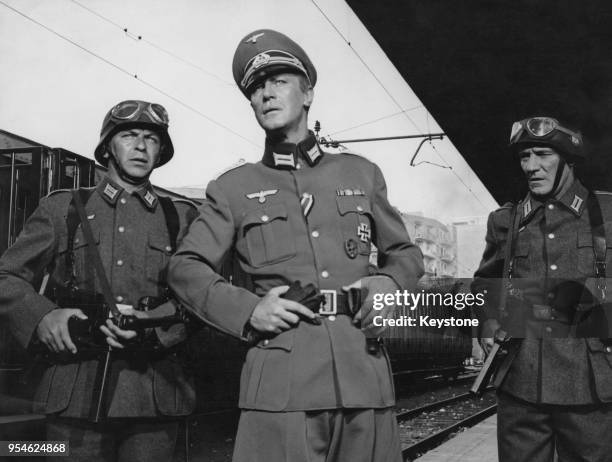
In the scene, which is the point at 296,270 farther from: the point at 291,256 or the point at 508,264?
the point at 508,264

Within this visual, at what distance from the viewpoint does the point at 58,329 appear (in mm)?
2539

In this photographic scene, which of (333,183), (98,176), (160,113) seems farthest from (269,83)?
(98,176)

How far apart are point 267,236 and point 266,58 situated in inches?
24.7

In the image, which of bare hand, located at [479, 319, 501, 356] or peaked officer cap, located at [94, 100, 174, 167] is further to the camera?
bare hand, located at [479, 319, 501, 356]

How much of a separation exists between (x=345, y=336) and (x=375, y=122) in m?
3.79

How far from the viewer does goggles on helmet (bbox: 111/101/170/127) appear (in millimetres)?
2859

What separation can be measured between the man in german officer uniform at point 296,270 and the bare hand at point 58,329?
0.68 meters

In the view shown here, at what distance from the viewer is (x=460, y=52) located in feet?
16.0

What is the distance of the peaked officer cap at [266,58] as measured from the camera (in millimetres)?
2291

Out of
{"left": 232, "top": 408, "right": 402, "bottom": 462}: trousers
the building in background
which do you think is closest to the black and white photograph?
{"left": 232, "top": 408, "right": 402, "bottom": 462}: trousers

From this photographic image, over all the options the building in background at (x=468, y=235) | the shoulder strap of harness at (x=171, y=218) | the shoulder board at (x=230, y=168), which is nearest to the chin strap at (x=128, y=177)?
the shoulder strap of harness at (x=171, y=218)

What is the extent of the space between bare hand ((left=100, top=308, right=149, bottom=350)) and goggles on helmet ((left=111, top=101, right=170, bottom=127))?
843 mm

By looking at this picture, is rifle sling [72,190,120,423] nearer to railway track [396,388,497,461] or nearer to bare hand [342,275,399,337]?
bare hand [342,275,399,337]
